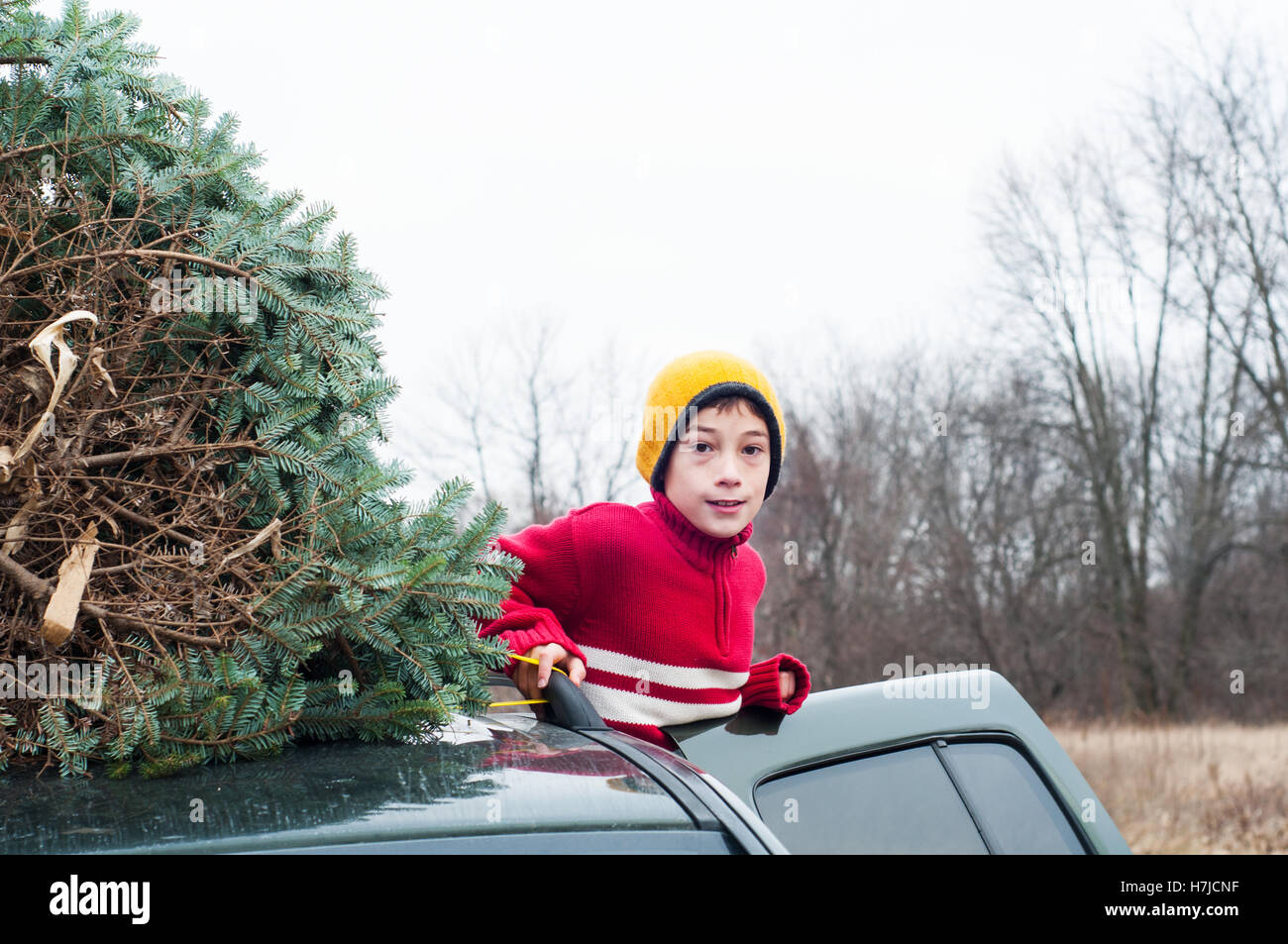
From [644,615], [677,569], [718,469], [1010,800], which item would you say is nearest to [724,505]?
[718,469]

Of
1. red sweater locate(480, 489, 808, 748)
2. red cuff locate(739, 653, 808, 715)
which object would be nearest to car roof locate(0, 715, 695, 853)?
red sweater locate(480, 489, 808, 748)

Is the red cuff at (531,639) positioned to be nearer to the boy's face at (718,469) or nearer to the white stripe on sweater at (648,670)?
the white stripe on sweater at (648,670)

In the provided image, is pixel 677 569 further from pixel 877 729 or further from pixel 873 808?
pixel 873 808

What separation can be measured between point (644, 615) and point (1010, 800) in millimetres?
992

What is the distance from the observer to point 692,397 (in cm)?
270

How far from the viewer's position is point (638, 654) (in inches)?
103

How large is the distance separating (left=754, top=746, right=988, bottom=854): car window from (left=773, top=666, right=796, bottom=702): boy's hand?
233 millimetres

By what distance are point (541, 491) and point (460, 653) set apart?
18693 millimetres

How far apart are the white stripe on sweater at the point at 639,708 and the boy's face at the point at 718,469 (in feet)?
1.48

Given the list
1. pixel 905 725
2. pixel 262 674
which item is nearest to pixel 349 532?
pixel 262 674

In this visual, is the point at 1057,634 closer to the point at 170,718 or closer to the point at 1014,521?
the point at 1014,521

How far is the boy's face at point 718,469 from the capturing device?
269cm

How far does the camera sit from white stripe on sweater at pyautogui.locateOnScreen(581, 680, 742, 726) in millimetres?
2521
